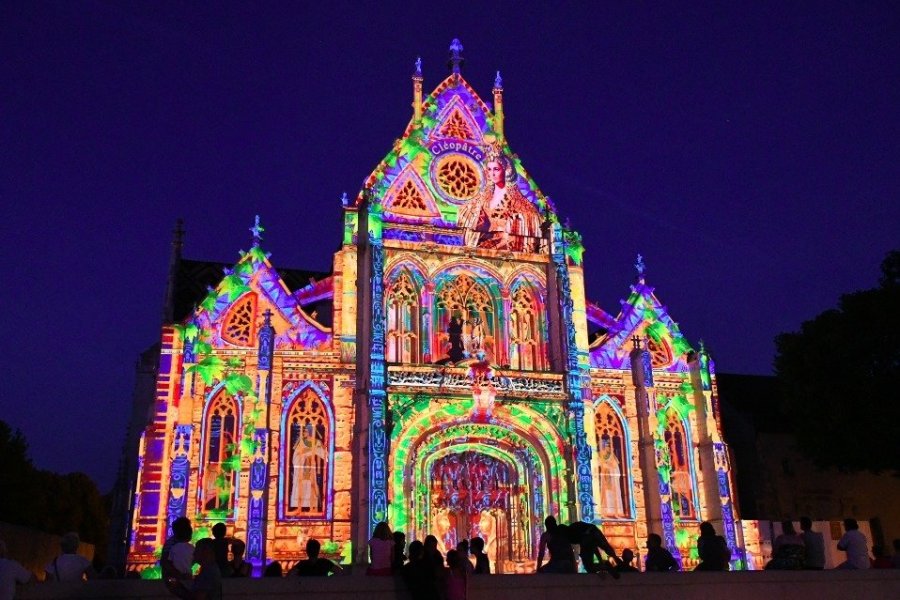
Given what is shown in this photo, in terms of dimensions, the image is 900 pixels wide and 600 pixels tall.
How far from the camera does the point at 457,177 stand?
107ft

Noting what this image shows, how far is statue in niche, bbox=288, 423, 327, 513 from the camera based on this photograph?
90.5 ft

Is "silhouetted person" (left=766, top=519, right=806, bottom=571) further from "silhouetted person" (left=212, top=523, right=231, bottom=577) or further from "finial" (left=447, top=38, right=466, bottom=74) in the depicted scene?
"finial" (left=447, top=38, right=466, bottom=74)

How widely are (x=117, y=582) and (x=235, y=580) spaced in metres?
1.52

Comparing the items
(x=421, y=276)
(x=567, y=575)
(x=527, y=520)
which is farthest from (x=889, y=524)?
(x=567, y=575)

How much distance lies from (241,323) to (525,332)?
401 inches

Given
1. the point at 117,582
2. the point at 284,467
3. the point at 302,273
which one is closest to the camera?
the point at 117,582

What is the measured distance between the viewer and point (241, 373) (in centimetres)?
2845

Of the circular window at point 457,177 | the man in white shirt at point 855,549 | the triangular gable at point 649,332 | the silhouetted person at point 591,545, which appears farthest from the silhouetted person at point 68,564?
the triangular gable at point 649,332

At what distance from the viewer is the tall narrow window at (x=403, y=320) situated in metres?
29.8

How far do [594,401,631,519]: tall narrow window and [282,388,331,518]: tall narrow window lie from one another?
9.89m

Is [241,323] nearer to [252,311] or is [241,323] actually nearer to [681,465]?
[252,311]

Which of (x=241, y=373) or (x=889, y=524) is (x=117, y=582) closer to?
A: (x=241, y=373)

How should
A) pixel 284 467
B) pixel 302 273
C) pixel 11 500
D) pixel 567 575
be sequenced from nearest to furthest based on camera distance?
pixel 567 575
pixel 284 467
pixel 11 500
pixel 302 273

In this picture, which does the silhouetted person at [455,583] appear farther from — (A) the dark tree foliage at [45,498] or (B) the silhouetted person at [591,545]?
(A) the dark tree foliage at [45,498]
